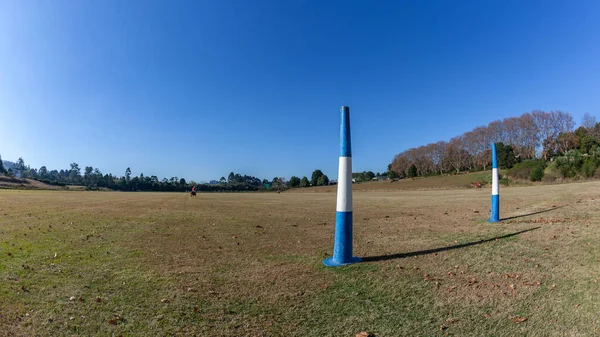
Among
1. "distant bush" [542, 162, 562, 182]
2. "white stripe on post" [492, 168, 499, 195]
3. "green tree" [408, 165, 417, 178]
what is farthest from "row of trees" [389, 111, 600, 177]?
"white stripe on post" [492, 168, 499, 195]

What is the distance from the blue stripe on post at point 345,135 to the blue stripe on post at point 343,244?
4.07 ft

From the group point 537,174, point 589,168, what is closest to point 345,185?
point 589,168

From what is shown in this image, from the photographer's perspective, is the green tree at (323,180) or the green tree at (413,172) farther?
the green tree at (323,180)

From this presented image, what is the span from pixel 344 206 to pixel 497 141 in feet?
420

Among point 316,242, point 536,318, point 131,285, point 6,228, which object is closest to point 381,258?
point 316,242

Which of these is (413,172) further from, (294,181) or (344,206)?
(344,206)

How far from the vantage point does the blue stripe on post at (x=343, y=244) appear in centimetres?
630

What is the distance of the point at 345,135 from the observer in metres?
6.53

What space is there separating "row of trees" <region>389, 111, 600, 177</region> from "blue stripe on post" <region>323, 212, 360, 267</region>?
9745 centimetres

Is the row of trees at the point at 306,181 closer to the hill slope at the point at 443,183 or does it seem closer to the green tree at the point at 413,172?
the green tree at the point at 413,172

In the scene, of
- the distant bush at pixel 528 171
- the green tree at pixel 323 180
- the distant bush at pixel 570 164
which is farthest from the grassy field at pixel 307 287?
the green tree at pixel 323 180

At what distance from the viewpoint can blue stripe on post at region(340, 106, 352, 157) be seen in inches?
256

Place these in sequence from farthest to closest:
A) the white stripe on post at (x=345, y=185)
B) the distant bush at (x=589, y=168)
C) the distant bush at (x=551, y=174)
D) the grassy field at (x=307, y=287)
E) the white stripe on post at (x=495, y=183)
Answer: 1. the distant bush at (x=551, y=174)
2. the distant bush at (x=589, y=168)
3. the white stripe on post at (x=495, y=183)
4. the white stripe on post at (x=345, y=185)
5. the grassy field at (x=307, y=287)

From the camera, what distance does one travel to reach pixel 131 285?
5.10 metres
